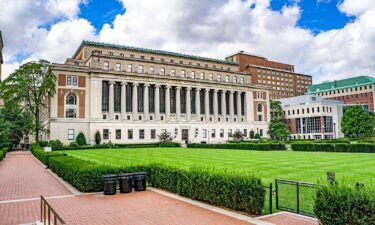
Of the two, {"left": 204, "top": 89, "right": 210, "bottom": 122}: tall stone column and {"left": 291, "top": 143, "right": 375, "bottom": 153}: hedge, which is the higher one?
{"left": 204, "top": 89, "right": 210, "bottom": 122}: tall stone column

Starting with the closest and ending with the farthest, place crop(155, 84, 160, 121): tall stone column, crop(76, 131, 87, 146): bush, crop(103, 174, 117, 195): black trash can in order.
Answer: crop(103, 174, 117, 195): black trash can → crop(76, 131, 87, 146): bush → crop(155, 84, 160, 121): tall stone column

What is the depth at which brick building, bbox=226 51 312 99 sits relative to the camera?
395 feet

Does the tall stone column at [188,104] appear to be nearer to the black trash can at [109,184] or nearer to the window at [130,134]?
the window at [130,134]

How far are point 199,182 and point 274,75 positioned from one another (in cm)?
13526

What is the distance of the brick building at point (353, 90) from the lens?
120625 mm

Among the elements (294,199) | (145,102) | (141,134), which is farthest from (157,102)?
(294,199)

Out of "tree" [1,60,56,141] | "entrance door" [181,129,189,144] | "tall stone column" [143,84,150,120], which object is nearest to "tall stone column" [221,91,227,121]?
"entrance door" [181,129,189,144]

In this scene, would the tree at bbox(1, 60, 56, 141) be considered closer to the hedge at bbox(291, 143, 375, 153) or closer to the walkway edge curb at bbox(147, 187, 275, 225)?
the hedge at bbox(291, 143, 375, 153)

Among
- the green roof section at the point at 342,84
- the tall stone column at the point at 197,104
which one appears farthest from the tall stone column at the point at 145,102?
the green roof section at the point at 342,84

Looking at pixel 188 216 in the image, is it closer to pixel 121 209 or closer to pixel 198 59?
pixel 121 209

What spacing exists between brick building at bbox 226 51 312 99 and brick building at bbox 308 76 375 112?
1349 centimetres

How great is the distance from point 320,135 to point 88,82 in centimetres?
7569

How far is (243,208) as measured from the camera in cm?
1084

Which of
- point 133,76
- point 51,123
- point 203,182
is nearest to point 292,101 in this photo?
point 133,76
